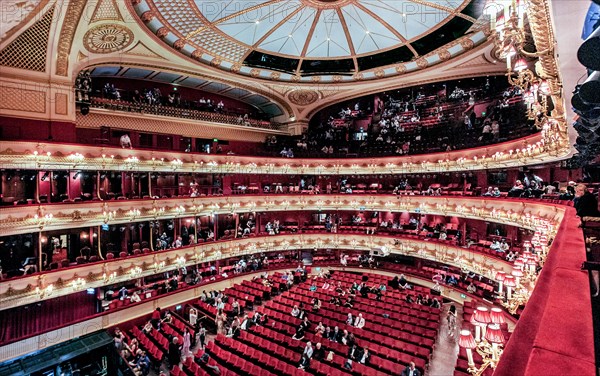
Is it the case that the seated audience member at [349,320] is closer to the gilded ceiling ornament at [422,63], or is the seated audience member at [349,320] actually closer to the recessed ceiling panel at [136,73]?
the gilded ceiling ornament at [422,63]

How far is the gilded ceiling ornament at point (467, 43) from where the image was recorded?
1738cm

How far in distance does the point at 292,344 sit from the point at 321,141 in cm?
1992

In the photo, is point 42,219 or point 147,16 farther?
point 147,16

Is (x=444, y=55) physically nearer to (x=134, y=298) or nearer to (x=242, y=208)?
(x=242, y=208)

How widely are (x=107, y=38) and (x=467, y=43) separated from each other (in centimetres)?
1846

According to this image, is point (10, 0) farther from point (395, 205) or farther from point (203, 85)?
point (395, 205)

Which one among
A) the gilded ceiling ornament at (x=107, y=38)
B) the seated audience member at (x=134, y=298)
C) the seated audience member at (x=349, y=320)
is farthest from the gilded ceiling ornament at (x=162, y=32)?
the seated audience member at (x=349, y=320)

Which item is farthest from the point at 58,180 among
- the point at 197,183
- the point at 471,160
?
the point at 471,160

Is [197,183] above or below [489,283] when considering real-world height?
above

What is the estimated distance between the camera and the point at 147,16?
14.6 meters

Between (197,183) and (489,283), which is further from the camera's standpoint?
(197,183)

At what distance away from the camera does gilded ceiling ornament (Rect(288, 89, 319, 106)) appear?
85.0 ft

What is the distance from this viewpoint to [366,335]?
13320mm

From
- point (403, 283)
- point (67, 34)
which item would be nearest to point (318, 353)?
point (403, 283)
